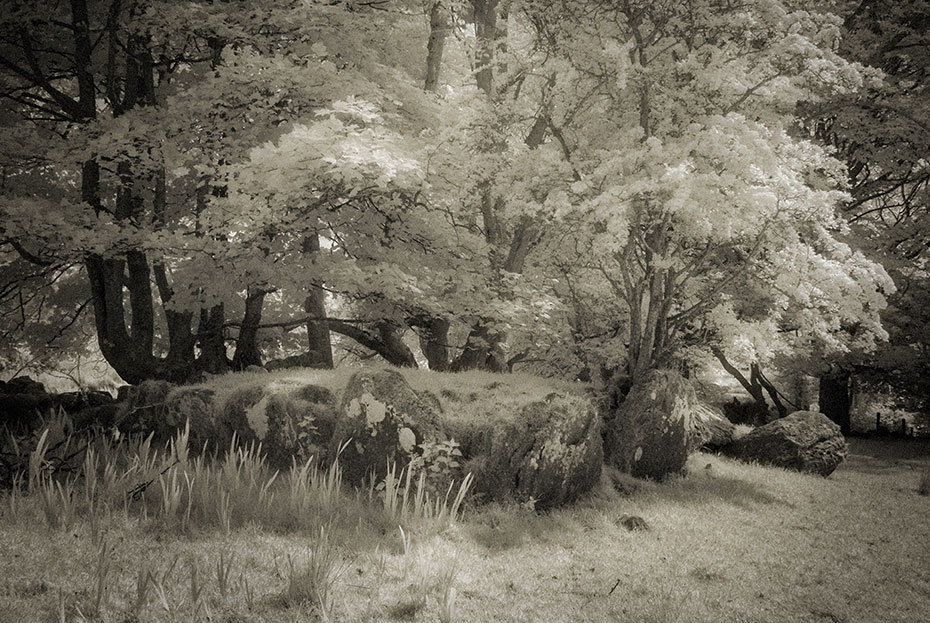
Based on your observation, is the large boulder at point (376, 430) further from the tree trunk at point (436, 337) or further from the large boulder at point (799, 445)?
the large boulder at point (799, 445)

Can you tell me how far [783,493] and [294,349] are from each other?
37.3 feet

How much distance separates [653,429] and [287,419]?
17.9ft

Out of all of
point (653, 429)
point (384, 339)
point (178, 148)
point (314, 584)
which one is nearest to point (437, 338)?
point (384, 339)

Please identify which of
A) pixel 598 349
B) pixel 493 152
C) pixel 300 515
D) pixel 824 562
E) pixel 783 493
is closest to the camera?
pixel 300 515

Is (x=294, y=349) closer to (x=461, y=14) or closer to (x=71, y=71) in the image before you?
(x=71, y=71)

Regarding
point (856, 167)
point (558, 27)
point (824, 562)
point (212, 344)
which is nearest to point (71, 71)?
point (212, 344)

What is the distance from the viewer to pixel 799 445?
11766mm

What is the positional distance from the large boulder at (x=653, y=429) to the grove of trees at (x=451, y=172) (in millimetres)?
819

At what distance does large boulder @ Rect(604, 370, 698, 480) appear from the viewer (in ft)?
31.8

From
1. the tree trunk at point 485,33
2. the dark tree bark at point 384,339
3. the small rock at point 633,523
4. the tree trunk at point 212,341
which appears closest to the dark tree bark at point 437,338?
the dark tree bark at point 384,339

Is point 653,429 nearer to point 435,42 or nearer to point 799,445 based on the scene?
point 799,445

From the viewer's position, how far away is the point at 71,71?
1198 cm

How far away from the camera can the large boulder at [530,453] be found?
7414 millimetres

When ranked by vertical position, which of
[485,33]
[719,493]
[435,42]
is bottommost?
[719,493]
